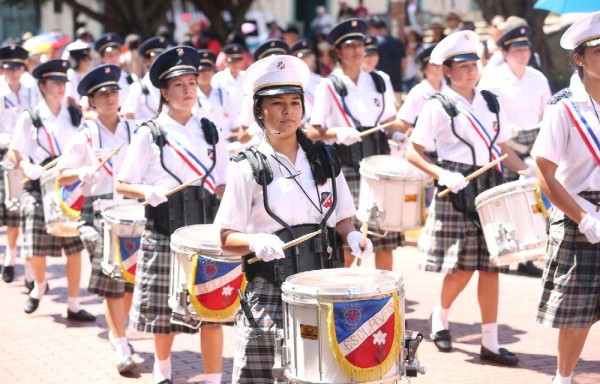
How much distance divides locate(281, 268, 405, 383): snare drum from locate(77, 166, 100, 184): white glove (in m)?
4.18

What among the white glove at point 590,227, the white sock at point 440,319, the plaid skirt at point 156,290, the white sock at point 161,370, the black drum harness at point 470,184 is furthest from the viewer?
the white sock at point 440,319

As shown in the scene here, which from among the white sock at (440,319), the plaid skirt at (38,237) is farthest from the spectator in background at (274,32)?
the white sock at (440,319)

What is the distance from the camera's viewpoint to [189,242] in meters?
Result: 7.10

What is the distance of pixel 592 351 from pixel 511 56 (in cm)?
396

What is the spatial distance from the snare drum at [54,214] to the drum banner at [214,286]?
308 centimetres

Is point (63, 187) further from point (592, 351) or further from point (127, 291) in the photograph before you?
point (592, 351)

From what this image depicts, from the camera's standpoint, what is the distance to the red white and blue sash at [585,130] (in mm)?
6707

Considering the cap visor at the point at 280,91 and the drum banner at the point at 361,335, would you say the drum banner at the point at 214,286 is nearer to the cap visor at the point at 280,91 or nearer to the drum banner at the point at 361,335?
the cap visor at the point at 280,91

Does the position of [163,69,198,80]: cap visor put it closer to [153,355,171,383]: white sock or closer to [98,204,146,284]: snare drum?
[98,204,146,284]: snare drum

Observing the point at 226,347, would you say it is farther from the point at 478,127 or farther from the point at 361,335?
the point at 361,335

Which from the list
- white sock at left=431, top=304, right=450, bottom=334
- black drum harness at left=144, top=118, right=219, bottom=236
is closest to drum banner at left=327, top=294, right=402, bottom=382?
black drum harness at left=144, top=118, right=219, bottom=236

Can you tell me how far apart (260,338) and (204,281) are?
53.1 inches

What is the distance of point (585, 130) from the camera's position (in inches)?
264

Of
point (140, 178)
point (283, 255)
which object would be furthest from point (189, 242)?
point (283, 255)
